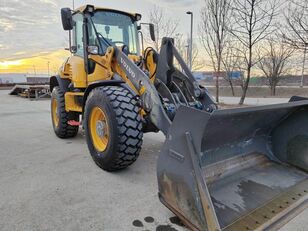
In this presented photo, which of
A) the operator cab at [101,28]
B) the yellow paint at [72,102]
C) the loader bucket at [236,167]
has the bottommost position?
the loader bucket at [236,167]

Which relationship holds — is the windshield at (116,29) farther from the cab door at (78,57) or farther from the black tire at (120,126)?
the black tire at (120,126)

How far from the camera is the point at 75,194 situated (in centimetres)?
304

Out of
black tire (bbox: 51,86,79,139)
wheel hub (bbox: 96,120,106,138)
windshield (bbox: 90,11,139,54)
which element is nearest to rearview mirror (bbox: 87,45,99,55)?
windshield (bbox: 90,11,139,54)

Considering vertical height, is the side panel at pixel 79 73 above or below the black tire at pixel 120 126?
above

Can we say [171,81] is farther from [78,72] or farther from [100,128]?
[78,72]

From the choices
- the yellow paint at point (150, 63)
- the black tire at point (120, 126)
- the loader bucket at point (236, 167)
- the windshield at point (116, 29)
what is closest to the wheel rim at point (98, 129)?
the black tire at point (120, 126)

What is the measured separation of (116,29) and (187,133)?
128 inches

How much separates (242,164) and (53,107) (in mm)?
4767

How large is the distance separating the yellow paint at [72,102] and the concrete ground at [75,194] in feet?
2.62

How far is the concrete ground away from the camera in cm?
246

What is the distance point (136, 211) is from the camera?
105 inches

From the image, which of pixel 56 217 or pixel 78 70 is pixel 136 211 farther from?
pixel 78 70

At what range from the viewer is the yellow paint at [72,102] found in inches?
200

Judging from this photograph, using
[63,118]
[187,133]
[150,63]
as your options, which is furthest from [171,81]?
[63,118]
